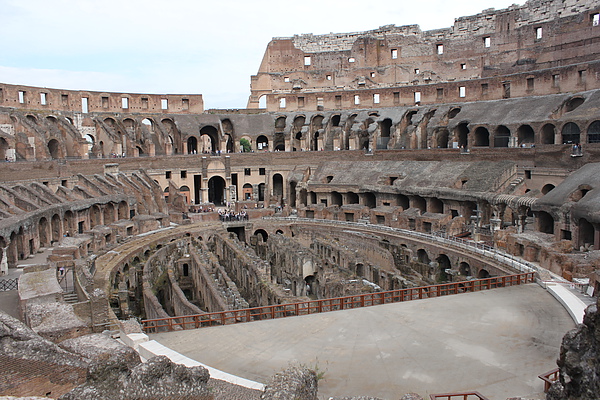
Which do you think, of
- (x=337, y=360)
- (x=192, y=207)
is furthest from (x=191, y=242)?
(x=337, y=360)

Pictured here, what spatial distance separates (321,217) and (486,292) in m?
22.5

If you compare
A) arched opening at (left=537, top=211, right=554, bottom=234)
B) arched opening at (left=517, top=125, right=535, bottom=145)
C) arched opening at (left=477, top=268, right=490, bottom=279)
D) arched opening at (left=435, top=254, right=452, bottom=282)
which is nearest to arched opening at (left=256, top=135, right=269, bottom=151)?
arched opening at (left=517, top=125, right=535, bottom=145)

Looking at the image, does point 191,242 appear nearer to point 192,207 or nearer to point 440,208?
point 192,207

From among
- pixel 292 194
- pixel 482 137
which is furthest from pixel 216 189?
pixel 482 137

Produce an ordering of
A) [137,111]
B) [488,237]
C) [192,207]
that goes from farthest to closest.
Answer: [137,111] → [192,207] → [488,237]

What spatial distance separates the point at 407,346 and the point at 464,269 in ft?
48.9

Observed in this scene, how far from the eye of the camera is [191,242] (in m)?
33.3

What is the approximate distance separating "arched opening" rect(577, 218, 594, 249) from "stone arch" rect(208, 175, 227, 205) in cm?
3487

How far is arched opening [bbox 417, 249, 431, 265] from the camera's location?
3022 cm

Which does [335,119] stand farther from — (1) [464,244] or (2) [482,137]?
(1) [464,244]

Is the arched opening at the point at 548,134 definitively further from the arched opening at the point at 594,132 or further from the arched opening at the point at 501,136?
the arched opening at the point at 594,132

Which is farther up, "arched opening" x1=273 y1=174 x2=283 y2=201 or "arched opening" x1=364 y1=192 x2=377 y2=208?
"arched opening" x1=273 y1=174 x2=283 y2=201

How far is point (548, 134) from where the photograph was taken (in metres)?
38.1

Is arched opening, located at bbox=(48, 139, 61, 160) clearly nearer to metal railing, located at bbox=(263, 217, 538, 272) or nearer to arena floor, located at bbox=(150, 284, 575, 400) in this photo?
metal railing, located at bbox=(263, 217, 538, 272)
